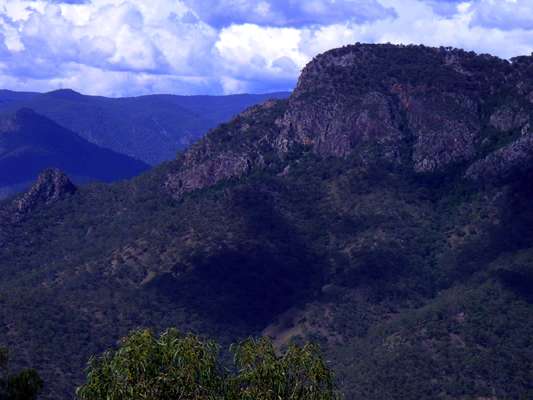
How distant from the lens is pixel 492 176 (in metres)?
140

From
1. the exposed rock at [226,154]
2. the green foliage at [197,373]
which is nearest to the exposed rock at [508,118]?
the exposed rock at [226,154]

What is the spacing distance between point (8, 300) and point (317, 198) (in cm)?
5570

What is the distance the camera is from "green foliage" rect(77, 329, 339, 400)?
106 feet

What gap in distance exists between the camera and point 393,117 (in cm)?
15812

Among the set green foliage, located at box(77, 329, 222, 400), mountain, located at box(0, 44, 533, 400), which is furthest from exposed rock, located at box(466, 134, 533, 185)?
green foliage, located at box(77, 329, 222, 400)

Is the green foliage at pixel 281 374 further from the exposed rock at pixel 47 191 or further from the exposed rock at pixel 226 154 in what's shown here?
the exposed rock at pixel 47 191

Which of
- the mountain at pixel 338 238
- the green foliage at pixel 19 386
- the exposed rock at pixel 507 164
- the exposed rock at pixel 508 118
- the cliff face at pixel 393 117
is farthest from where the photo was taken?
the cliff face at pixel 393 117

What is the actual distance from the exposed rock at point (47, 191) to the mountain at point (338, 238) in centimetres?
46

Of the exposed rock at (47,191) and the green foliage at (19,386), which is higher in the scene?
the green foliage at (19,386)

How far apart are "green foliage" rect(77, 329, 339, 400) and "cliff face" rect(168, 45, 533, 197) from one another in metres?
112

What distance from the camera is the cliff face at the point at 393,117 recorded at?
150 m

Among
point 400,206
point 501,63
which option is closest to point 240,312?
point 400,206

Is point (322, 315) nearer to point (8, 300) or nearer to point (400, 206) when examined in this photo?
point (400, 206)

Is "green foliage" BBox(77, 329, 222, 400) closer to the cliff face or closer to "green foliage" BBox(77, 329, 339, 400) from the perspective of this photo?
→ "green foliage" BBox(77, 329, 339, 400)
